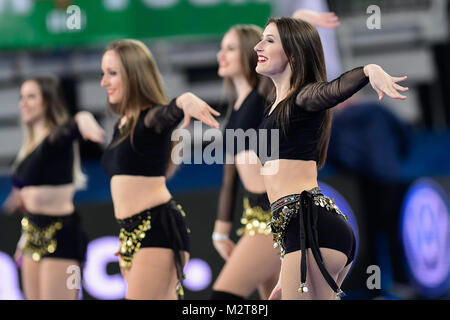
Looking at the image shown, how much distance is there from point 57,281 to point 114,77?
5.54 ft

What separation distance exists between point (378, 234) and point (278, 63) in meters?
4.40

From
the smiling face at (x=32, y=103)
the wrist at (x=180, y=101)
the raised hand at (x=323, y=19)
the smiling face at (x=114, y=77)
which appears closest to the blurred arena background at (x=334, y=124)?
the smiling face at (x=32, y=103)

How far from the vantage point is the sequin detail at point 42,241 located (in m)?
5.29

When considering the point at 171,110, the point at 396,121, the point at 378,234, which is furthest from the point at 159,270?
the point at 396,121

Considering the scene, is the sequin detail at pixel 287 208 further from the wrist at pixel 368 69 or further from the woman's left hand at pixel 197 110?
the wrist at pixel 368 69

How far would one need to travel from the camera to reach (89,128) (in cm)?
473

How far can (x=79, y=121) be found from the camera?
484cm

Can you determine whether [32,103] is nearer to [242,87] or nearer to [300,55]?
[242,87]

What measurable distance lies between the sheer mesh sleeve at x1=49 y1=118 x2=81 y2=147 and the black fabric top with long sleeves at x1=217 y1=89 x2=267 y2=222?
1.04 metres

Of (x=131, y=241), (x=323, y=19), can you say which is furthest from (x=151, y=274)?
(x=323, y=19)

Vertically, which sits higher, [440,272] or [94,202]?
[94,202]

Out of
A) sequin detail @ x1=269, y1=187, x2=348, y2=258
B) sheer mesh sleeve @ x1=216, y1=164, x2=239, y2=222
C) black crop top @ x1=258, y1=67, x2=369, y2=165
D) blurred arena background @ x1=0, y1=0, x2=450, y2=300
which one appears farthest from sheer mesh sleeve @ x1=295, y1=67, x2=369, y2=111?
blurred arena background @ x1=0, y1=0, x2=450, y2=300

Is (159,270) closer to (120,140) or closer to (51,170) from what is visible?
(120,140)
